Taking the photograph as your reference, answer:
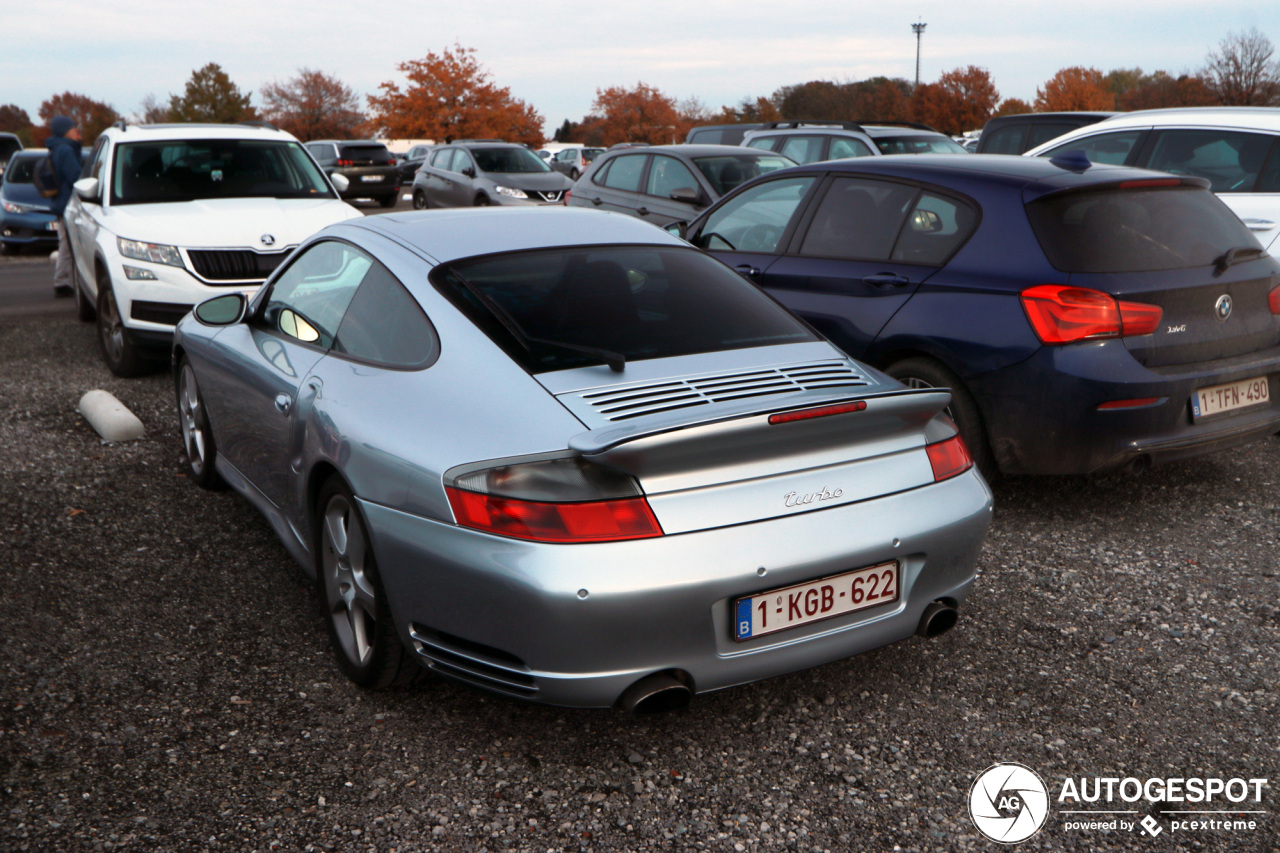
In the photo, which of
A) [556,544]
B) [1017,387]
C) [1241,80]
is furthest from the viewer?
[1241,80]

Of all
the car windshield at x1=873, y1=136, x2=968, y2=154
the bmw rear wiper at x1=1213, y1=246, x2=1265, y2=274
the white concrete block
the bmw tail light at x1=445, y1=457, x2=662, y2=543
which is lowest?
the white concrete block

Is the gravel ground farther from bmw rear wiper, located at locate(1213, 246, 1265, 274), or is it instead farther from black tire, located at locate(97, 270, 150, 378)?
black tire, located at locate(97, 270, 150, 378)

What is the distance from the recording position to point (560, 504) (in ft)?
8.42

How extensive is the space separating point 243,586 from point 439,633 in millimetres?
1688

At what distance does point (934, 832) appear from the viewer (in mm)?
2639

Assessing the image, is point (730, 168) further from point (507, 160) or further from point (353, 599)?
point (507, 160)

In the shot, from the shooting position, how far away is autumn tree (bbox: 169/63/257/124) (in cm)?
7906

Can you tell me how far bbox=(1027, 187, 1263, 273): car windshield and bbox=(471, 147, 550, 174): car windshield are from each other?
51.1ft

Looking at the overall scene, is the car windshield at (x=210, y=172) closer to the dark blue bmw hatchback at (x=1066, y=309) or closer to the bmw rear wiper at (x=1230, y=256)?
the dark blue bmw hatchback at (x=1066, y=309)

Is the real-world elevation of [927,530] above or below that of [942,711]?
above

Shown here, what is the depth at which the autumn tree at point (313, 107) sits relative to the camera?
85562 mm

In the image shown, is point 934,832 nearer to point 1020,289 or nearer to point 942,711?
point 942,711

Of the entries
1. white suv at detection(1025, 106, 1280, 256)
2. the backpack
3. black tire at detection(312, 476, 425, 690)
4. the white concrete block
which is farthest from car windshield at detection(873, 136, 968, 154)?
black tire at detection(312, 476, 425, 690)

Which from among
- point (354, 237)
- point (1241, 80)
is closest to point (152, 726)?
point (354, 237)
